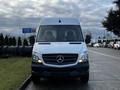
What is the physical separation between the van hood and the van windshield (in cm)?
60

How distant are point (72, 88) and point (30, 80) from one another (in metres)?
2.63

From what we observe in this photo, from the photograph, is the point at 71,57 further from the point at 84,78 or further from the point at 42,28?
the point at 42,28

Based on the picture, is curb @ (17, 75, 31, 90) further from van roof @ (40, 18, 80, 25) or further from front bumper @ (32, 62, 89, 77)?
van roof @ (40, 18, 80, 25)

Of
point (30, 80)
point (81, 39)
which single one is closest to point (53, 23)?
point (81, 39)

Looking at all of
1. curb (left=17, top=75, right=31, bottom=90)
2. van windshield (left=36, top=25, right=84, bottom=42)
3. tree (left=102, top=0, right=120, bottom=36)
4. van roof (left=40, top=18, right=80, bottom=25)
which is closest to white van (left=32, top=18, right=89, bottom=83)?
van windshield (left=36, top=25, right=84, bottom=42)

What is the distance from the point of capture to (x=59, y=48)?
527 inches

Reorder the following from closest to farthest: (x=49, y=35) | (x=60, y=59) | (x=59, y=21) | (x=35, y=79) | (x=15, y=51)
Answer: (x=60, y=59) < (x=35, y=79) < (x=49, y=35) < (x=59, y=21) < (x=15, y=51)

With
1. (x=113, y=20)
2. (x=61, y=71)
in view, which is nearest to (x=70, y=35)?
(x=61, y=71)

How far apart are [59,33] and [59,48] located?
4.88 ft

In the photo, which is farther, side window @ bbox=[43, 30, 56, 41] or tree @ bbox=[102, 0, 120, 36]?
tree @ bbox=[102, 0, 120, 36]

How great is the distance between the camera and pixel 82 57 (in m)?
13.2

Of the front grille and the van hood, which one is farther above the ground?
the van hood

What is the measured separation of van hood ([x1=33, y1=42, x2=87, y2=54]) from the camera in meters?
13.2

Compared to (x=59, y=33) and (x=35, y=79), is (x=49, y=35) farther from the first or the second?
(x=35, y=79)
